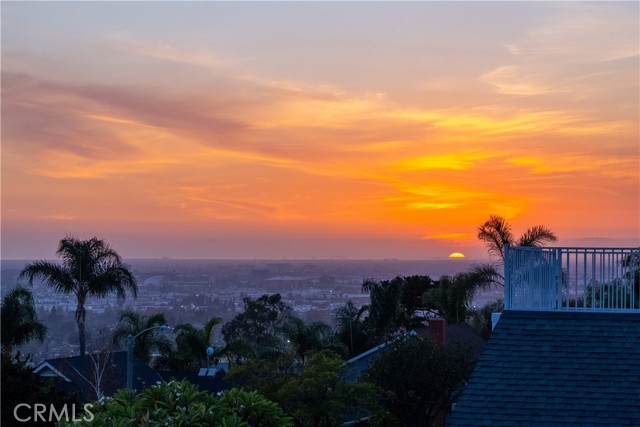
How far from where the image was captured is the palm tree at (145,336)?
151 ft

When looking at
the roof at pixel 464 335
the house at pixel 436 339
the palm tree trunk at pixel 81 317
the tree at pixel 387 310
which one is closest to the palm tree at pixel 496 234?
the house at pixel 436 339

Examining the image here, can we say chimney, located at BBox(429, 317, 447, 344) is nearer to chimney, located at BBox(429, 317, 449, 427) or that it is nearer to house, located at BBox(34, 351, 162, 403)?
chimney, located at BBox(429, 317, 449, 427)

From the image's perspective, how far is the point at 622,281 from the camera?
59.4ft

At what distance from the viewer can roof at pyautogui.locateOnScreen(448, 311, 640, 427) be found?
53.7 feet

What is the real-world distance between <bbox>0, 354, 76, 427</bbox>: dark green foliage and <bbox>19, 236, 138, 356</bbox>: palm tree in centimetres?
3072

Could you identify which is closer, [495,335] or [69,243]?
[495,335]

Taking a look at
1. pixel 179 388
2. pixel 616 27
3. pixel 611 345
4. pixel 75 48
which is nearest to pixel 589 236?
pixel 616 27

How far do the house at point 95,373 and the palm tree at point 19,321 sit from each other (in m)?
6.85

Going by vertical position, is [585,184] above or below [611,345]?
above

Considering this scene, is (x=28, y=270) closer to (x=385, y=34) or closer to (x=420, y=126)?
(x=420, y=126)

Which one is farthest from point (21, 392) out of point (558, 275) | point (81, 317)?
point (81, 317)

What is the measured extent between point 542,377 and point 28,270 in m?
35.3

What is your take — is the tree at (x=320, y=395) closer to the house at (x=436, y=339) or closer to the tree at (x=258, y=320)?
the house at (x=436, y=339)

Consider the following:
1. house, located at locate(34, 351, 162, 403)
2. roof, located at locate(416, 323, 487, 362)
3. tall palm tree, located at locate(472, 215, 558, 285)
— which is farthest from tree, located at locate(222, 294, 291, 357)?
house, located at locate(34, 351, 162, 403)
